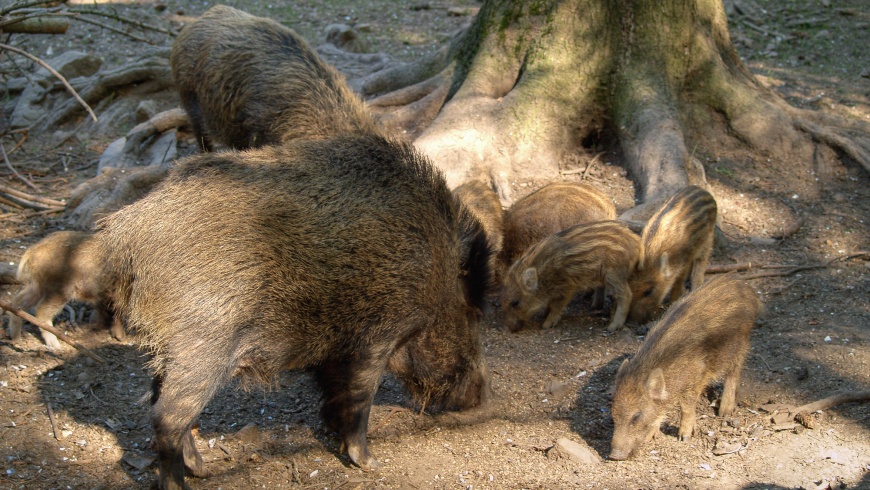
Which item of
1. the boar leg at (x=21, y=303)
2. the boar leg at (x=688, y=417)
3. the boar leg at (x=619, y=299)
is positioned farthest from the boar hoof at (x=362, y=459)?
the boar leg at (x=21, y=303)

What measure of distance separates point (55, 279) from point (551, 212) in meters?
3.05

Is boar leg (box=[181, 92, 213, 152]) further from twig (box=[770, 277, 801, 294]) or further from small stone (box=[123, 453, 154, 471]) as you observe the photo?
twig (box=[770, 277, 801, 294])

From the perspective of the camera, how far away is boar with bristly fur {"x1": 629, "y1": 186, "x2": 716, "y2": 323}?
4715mm

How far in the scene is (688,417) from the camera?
12.6 feet

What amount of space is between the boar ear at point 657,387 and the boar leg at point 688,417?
6.3 inches

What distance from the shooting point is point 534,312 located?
16.3 ft

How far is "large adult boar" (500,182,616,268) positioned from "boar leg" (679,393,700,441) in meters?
1.57

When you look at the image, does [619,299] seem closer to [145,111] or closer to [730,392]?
[730,392]

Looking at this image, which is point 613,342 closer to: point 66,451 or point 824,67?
point 66,451

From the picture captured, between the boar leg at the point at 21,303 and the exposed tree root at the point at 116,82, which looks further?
the exposed tree root at the point at 116,82

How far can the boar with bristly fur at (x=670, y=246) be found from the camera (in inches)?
186

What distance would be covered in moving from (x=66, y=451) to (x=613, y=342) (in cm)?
293

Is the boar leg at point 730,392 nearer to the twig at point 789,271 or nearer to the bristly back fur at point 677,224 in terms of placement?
the bristly back fur at point 677,224

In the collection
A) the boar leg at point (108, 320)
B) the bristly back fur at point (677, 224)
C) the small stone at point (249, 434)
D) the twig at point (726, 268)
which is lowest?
the boar leg at point (108, 320)
